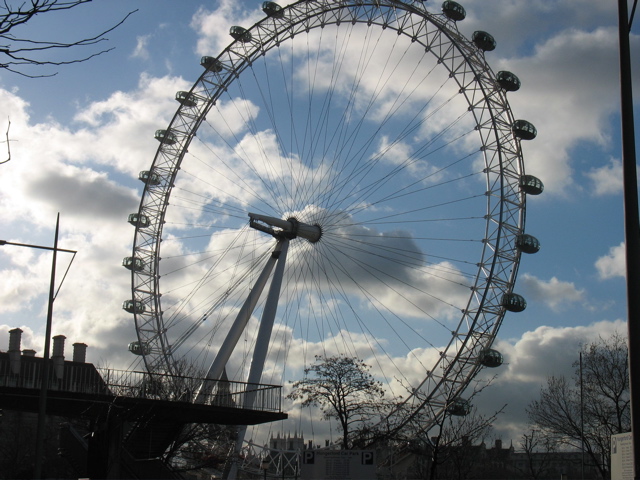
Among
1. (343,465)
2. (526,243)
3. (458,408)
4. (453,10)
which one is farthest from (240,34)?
(343,465)

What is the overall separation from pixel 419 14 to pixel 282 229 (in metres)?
14.0

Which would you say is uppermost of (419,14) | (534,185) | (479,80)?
(419,14)

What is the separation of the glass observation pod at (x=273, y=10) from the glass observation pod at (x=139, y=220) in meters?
15.2

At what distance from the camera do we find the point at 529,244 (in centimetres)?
4409

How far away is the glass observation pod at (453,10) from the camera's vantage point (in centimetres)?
4544

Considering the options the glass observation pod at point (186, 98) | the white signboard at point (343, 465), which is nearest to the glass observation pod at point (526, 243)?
the white signboard at point (343, 465)

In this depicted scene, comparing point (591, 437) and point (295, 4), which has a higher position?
point (295, 4)

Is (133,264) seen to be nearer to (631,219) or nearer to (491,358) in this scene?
(491,358)

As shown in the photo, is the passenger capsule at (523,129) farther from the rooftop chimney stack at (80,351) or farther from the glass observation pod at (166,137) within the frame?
the rooftop chimney stack at (80,351)

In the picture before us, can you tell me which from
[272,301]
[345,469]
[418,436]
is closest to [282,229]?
[272,301]

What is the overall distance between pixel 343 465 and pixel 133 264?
2950cm

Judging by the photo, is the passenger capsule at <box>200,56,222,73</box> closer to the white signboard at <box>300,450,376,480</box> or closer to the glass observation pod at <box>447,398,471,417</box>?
the glass observation pod at <box>447,398,471,417</box>

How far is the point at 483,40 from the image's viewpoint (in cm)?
4588

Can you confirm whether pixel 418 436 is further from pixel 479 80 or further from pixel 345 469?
pixel 479 80
